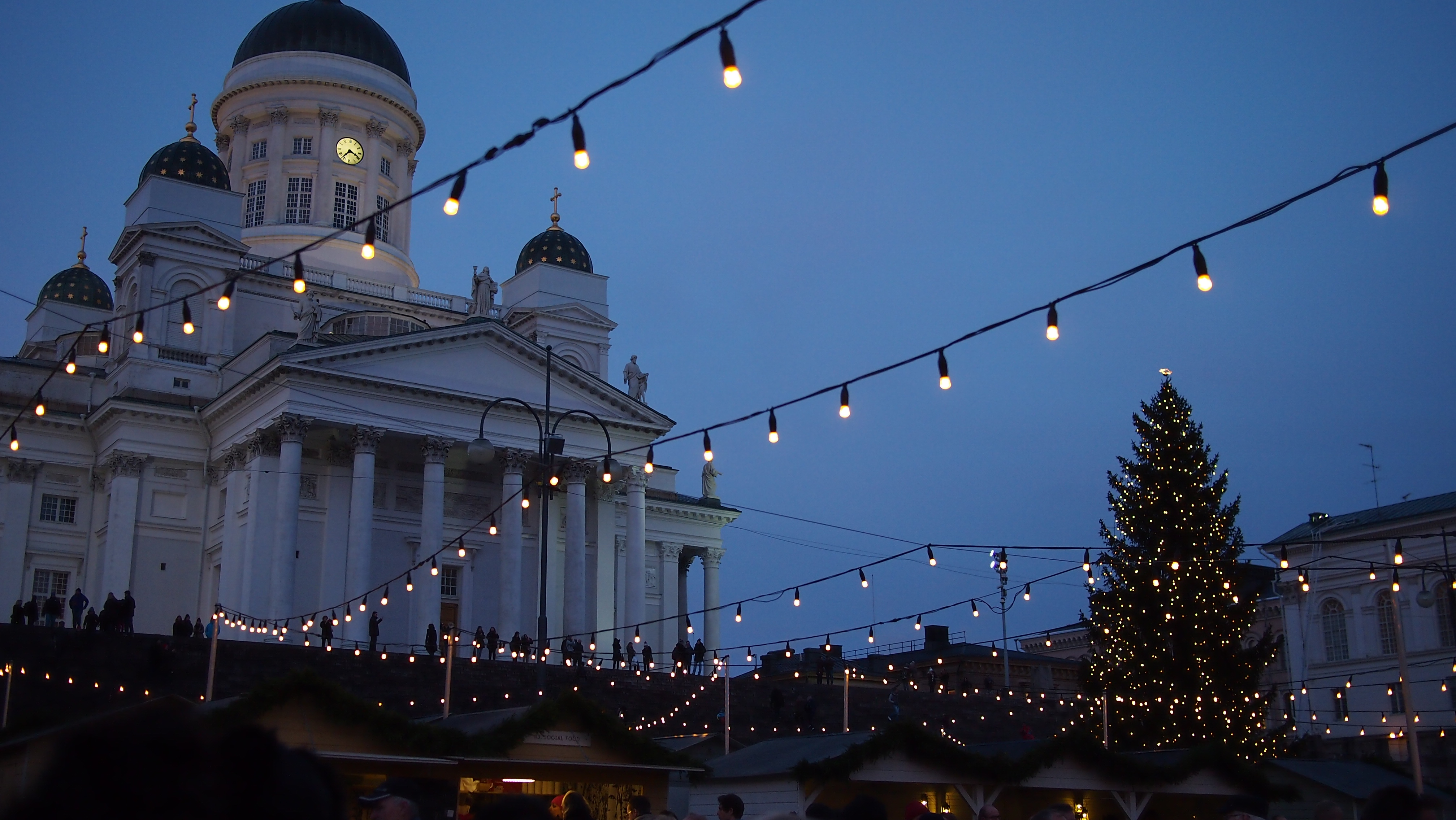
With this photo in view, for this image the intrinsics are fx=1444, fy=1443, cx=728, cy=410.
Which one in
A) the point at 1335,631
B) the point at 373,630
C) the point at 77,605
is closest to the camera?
the point at 77,605

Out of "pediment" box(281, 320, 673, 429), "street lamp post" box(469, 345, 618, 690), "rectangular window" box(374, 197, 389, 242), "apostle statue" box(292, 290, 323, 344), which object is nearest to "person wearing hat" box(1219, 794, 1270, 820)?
"street lamp post" box(469, 345, 618, 690)

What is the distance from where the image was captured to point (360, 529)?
4716cm

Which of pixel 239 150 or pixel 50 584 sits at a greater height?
pixel 239 150

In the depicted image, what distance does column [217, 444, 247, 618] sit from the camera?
4738 cm

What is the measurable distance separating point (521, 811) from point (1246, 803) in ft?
22.5

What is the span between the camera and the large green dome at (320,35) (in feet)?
216

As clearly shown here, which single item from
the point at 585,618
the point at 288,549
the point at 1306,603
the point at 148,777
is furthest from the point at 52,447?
the point at 148,777

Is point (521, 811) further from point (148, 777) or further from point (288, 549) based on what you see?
point (288, 549)

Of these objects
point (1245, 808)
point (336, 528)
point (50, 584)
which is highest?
point (336, 528)

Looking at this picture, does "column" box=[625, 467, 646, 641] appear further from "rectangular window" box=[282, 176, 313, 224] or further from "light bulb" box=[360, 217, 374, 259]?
"light bulb" box=[360, 217, 374, 259]

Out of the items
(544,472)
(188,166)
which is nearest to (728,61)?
Result: (544,472)

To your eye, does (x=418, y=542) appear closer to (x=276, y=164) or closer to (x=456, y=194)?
(x=276, y=164)

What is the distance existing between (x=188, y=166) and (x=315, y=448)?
1354 centimetres

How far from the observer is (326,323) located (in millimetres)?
55406
